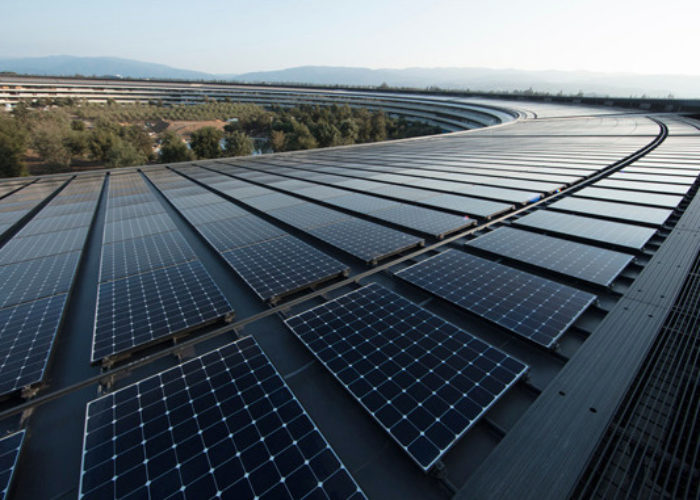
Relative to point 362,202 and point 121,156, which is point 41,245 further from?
point 121,156

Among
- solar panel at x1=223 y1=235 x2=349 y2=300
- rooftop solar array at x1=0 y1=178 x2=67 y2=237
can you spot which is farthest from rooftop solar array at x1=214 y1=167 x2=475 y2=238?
rooftop solar array at x1=0 y1=178 x2=67 y2=237

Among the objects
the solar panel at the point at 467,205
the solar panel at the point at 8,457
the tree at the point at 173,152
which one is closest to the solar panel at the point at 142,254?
the solar panel at the point at 8,457

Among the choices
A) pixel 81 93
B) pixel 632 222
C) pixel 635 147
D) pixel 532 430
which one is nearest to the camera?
pixel 532 430

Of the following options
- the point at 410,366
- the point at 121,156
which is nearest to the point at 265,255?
the point at 410,366

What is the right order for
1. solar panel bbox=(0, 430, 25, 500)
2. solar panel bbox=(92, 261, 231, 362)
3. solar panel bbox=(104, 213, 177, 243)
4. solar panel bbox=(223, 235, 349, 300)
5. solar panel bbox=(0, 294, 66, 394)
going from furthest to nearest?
solar panel bbox=(104, 213, 177, 243) → solar panel bbox=(223, 235, 349, 300) → solar panel bbox=(92, 261, 231, 362) → solar panel bbox=(0, 294, 66, 394) → solar panel bbox=(0, 430, 25, 500)

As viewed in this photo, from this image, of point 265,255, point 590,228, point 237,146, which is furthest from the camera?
point 237,146

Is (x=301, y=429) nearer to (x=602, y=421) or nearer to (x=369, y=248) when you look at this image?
(x=602, y=421)

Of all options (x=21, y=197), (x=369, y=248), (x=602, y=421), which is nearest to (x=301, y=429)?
(x=602, y=421)

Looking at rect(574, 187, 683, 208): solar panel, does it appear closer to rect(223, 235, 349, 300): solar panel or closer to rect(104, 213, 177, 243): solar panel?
rect(223, 235, 349, 300): solar panel
